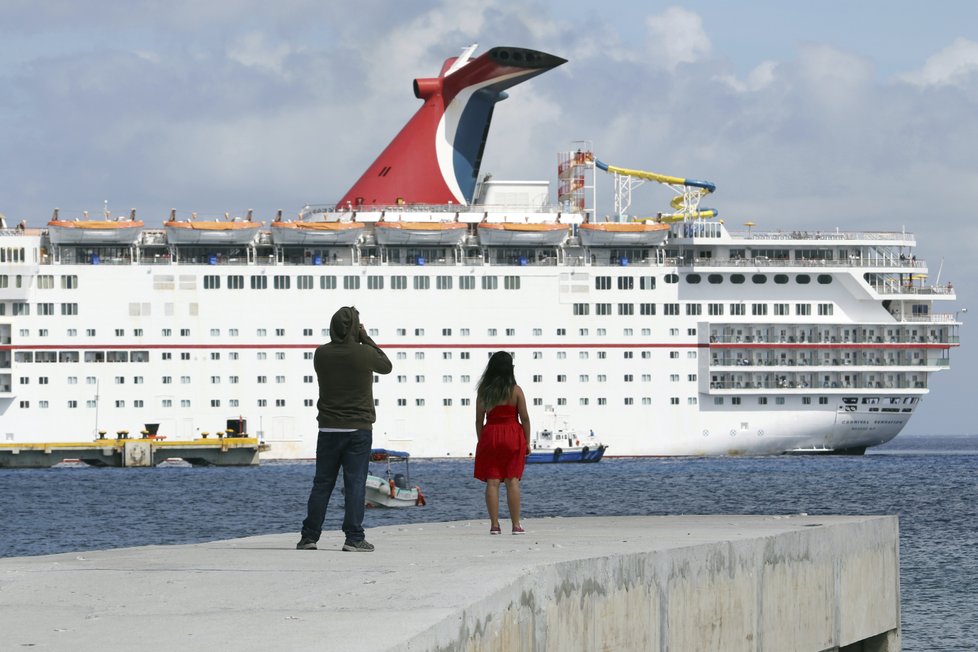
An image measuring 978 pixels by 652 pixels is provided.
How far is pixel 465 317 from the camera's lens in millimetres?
55812

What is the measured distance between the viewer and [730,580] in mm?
9242

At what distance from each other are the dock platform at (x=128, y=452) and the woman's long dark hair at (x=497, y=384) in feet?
140

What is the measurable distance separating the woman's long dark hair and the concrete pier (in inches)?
34.9

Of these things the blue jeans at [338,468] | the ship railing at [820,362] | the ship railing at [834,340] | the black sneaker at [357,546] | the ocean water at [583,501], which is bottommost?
the ocean water at [583,501]

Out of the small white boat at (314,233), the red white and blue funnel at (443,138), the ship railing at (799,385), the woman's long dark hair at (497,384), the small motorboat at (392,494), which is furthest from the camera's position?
the red white and blue funnel at (443,138)

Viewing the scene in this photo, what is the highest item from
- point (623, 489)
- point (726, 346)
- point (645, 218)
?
point (645, 218)

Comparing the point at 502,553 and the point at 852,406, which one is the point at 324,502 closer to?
the point at 502,553

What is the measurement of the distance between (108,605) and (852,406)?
5348 centimetres

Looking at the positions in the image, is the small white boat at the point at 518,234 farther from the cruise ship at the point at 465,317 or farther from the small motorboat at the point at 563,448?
the small motorboat at the point at 563,448

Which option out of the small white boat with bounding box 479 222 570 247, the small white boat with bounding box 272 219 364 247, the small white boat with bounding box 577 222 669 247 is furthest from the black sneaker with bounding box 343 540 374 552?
the small white boat with bounding box 577 222 669 247

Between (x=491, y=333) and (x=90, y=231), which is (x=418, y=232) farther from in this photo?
(x=90, y=231)

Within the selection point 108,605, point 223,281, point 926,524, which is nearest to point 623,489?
point 926,524

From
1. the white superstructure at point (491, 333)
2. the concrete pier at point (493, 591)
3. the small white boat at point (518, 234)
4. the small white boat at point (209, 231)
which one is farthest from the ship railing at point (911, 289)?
the concrete pier at point (493, 591)

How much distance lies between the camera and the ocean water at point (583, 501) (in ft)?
70.8
